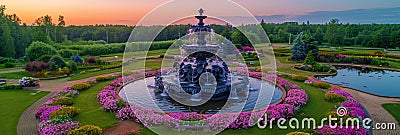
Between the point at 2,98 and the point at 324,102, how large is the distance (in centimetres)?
1921

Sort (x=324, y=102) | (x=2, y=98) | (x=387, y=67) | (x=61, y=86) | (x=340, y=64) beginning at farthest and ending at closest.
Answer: (x=340, y=64) < (x=387, y=67) < (x=61, y=86) < (x=2, y=98) < (x=324, y=102)

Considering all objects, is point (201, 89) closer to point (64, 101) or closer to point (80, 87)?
point (64, 101)

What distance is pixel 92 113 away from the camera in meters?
13.4

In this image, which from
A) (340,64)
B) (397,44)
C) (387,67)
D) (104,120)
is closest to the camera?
(104,120)

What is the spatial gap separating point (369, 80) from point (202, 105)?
16495 mm

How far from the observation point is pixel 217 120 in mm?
11602

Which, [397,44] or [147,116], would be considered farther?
[397,44]

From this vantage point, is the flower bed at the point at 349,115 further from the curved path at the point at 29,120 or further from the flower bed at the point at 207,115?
the curved path at the point at 29,120

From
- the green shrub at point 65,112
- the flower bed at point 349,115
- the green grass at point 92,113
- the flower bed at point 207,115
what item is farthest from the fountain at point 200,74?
the flower bed at point 349,115

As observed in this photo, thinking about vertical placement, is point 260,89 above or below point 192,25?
below

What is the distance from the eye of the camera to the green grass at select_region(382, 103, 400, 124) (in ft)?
44.3

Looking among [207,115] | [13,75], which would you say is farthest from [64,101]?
[13,75]

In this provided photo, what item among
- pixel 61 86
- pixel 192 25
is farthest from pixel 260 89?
pixel 61 86

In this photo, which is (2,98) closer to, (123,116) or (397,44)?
(123,116)
